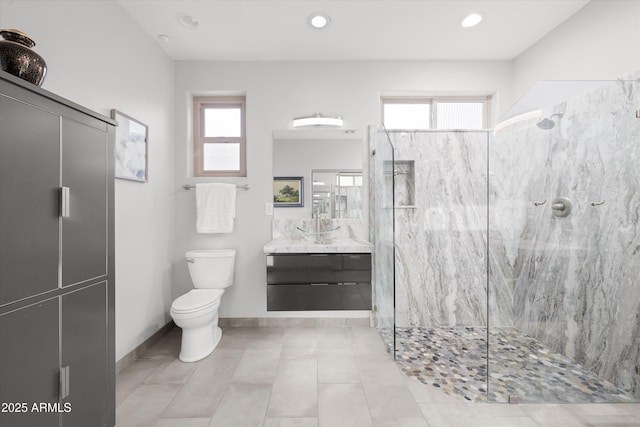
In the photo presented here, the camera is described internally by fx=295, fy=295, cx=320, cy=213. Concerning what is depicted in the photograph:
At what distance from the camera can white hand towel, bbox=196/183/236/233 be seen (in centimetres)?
274

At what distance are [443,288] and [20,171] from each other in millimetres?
2981

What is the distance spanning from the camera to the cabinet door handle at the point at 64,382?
108cm

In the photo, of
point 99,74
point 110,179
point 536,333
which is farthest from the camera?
point 536,333

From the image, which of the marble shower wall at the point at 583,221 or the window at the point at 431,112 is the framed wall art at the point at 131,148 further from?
the marble shower wall at the point at 583,221

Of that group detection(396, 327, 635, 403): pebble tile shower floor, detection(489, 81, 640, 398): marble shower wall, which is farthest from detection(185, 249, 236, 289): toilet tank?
detection(489, 81, 640, 398): marble shower wall

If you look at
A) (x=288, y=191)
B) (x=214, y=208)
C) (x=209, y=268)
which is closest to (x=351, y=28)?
(x=288, y=191)

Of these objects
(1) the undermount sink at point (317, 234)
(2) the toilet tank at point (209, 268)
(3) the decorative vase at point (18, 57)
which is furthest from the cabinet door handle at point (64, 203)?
(1) the undermount sink at point (317, 234)

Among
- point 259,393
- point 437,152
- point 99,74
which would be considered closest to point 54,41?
point 99,74

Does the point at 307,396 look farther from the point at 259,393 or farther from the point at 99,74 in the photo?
the point at 99,74

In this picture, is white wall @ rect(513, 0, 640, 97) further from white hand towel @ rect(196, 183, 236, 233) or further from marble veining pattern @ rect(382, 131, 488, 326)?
white hand towel @ rect(196, 183, 236, 233)

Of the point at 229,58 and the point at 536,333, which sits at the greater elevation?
the point at 229,58

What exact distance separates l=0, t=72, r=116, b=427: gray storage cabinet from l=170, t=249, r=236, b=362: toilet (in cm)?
76

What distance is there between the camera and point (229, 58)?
2.82m

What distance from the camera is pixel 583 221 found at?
1.82 meters
